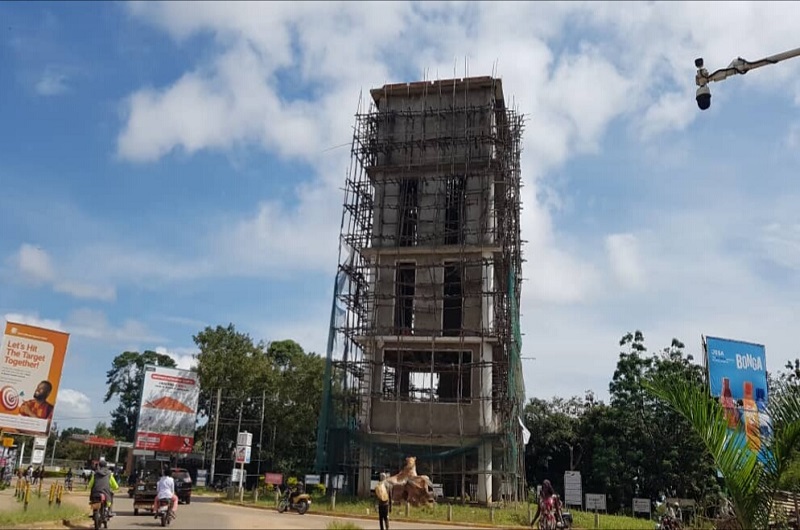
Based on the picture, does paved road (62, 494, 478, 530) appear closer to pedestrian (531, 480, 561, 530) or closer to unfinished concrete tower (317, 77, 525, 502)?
pedestrian (531, 480, 561, 530)

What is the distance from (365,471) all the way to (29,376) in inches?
545

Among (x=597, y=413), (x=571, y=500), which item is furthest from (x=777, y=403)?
(x=597, y=413)

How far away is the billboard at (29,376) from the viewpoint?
23.9 metres

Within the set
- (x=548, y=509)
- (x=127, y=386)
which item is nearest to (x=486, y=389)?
(x=548, y=509)

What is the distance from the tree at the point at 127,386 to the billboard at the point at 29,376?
53783mm

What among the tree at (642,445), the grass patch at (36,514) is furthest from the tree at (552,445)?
the grass patch at (36,514)

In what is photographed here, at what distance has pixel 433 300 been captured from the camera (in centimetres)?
3183

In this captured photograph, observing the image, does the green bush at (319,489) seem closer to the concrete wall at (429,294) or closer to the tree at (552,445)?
the concrete wall at (429,294)

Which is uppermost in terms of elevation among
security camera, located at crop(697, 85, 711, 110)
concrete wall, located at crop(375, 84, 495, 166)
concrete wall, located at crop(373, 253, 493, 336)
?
concrete wall, located at crop(375, 84, 495, 166)

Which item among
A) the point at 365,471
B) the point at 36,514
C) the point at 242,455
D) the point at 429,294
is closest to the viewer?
the point at 36,514

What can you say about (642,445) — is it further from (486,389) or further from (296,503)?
(296,503)

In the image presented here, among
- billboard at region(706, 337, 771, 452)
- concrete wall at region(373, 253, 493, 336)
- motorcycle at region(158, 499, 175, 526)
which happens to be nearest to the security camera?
motorcycle at region(158, 499, 175, 526)

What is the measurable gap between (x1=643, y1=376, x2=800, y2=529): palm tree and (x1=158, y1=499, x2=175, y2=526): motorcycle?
38.6 ft

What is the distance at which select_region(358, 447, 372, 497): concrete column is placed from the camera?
29628mm
